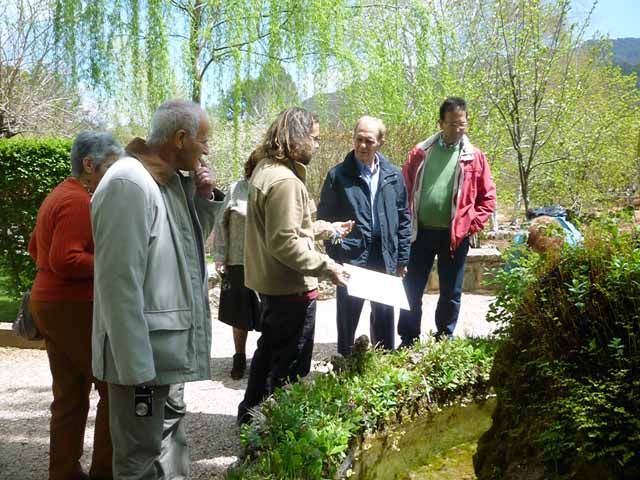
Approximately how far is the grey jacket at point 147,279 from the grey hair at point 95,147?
34.1 inches

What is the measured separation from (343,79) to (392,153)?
2.09 m

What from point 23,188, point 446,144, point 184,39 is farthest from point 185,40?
point 446,144

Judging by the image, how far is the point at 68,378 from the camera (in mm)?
3340

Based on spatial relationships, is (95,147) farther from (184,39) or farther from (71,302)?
(184,39)

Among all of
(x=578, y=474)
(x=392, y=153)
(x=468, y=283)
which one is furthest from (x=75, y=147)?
(x=392, y=153)

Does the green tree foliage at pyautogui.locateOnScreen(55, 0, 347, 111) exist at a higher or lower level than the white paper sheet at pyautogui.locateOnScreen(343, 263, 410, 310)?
higher

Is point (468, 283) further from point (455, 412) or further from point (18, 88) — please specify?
point (18, 88)

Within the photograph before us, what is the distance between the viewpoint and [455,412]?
148 inches

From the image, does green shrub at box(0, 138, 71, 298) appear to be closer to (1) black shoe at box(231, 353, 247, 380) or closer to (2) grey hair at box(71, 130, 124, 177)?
(1) black shoe at box(231, 353, 247, 380)

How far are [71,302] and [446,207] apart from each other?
3.00m

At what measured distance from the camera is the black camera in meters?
2.43

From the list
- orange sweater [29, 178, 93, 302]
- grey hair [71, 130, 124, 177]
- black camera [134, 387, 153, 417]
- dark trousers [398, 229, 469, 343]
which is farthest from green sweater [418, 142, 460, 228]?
black camera [134, 387, 153, 417]

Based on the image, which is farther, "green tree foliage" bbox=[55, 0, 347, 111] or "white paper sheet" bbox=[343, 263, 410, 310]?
"green tree foliage" bbox=[55, 0, 347, 111]

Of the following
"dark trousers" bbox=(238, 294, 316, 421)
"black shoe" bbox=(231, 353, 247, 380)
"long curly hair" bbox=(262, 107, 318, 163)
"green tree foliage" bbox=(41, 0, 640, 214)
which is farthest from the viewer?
"green tree foliage" bbox=(41, 0, 640, 214)
